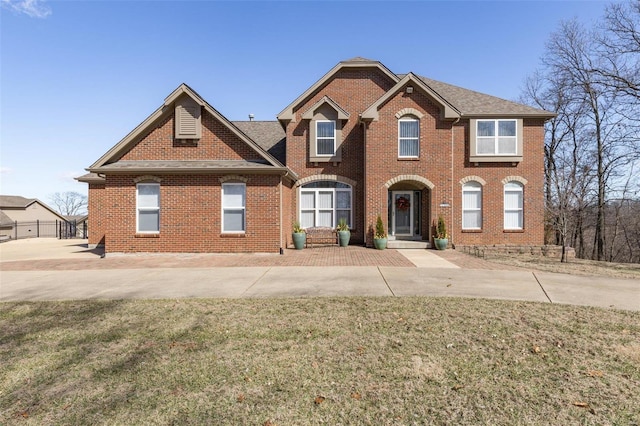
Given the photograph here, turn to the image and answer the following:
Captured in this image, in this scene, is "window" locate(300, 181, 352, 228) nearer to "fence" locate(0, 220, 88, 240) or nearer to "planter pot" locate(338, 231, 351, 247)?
"planter pot" locate(338, 231, 351, 247)

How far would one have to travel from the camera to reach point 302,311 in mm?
6031

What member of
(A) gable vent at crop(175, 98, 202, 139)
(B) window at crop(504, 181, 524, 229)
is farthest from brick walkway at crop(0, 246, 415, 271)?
(B) window at crop(504, 181, 524, 229)

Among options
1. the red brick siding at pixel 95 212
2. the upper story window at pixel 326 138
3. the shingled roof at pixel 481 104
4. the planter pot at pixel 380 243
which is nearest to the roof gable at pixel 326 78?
the upper story window at pixel 326 138

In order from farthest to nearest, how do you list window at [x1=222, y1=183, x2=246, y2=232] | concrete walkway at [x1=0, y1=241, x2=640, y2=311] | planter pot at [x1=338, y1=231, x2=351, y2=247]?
planter pot at [x1=338, y1=231, x2=351, y2=247] → window at [x1=222, y1=183, x2=246, y2=232] → concrete walkway at [x1=0, y1=241, x2=640, y2=311]

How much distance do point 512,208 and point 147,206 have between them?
695 inches

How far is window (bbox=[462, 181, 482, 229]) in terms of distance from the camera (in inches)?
658

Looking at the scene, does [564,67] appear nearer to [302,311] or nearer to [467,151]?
[467,151]

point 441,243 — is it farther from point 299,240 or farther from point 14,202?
point 14,202

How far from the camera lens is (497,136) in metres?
16.4

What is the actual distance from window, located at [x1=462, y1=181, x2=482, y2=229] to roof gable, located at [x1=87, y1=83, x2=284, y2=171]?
9.86m

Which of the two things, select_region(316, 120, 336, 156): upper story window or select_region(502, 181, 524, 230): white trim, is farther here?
select_region(316, 120, 336, 156): upper story window

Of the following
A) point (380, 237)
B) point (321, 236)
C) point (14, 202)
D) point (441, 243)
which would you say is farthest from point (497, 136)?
point (14, 202)

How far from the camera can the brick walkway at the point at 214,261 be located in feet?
36.7

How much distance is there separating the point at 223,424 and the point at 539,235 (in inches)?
723
